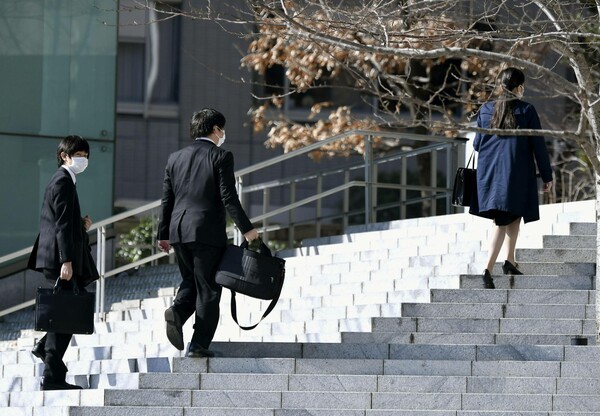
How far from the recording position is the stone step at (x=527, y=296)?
37.4 feet

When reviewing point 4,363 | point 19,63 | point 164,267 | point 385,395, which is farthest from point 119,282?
point 385,395

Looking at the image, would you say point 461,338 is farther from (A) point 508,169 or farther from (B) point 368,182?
(B) point 368,182

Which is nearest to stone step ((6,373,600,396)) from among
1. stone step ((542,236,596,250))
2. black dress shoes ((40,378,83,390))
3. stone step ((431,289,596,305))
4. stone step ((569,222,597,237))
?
black dress shoes ((40,378,83,390))

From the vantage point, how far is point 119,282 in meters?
16.6

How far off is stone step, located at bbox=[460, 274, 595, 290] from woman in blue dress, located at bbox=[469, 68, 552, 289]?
0.12 metres

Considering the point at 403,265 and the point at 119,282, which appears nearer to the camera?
the point at 403,265

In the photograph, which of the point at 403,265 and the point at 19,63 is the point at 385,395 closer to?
the point at 403,265

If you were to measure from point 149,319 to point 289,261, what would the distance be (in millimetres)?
1535

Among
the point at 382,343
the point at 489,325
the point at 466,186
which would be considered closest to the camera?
the point at 382,343

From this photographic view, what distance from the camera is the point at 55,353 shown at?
32.6 ft

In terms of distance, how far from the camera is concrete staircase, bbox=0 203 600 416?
9367mm

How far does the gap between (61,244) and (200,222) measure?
95cm

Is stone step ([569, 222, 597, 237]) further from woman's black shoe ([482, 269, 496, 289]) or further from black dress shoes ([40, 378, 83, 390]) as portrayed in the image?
black dress shoes ([40, 378, 83, 390])

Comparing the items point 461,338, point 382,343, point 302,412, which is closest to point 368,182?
point 461,338
